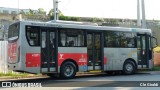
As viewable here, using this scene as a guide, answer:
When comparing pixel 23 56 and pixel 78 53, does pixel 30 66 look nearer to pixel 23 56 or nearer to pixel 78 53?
pixel 23 56

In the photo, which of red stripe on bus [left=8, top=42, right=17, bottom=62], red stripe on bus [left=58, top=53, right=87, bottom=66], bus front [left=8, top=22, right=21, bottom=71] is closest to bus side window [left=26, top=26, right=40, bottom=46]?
bus front [left=8, top=22, right=21, bottom=71]

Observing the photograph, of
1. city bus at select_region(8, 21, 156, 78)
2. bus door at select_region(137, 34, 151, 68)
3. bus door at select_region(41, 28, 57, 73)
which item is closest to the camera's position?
city bus at select_region(8, 21, 156, 78)

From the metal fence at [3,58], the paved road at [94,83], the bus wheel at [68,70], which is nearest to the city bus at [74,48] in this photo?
the bus wheel at [68,70]

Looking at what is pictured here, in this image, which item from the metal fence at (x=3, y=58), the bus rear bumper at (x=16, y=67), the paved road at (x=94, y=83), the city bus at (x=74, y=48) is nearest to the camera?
the paved road at (x=94, y=83)

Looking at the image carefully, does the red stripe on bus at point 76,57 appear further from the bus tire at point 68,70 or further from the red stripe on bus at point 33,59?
the red stripe on bus at point 33,59

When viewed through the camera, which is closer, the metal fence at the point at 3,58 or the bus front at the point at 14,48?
the bus front at the point at 14,48

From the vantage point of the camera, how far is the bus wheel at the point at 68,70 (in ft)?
58.5

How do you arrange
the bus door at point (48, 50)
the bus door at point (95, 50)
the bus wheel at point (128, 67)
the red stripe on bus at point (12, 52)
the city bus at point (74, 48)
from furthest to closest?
1. the bus wheel at point (128, 67)
2. the bus door at point (95, 50)
3. the bus door at point (48, 50)
4. the red stripe on bus at point (12, 52)
5. the city bus at point (74, 48)

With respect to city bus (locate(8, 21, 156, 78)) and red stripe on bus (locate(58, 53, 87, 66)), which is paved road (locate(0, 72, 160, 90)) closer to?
city bus (locate(8, 21, 156, 78))

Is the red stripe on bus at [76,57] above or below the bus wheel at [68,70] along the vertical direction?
above

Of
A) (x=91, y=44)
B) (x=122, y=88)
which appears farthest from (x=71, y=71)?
(x=122, y=88)

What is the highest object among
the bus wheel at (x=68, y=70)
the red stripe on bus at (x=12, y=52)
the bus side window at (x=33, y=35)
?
the bus side window at (x=33, y=35)

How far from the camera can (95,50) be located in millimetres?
19484

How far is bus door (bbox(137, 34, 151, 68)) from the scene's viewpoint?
22.0 meters
